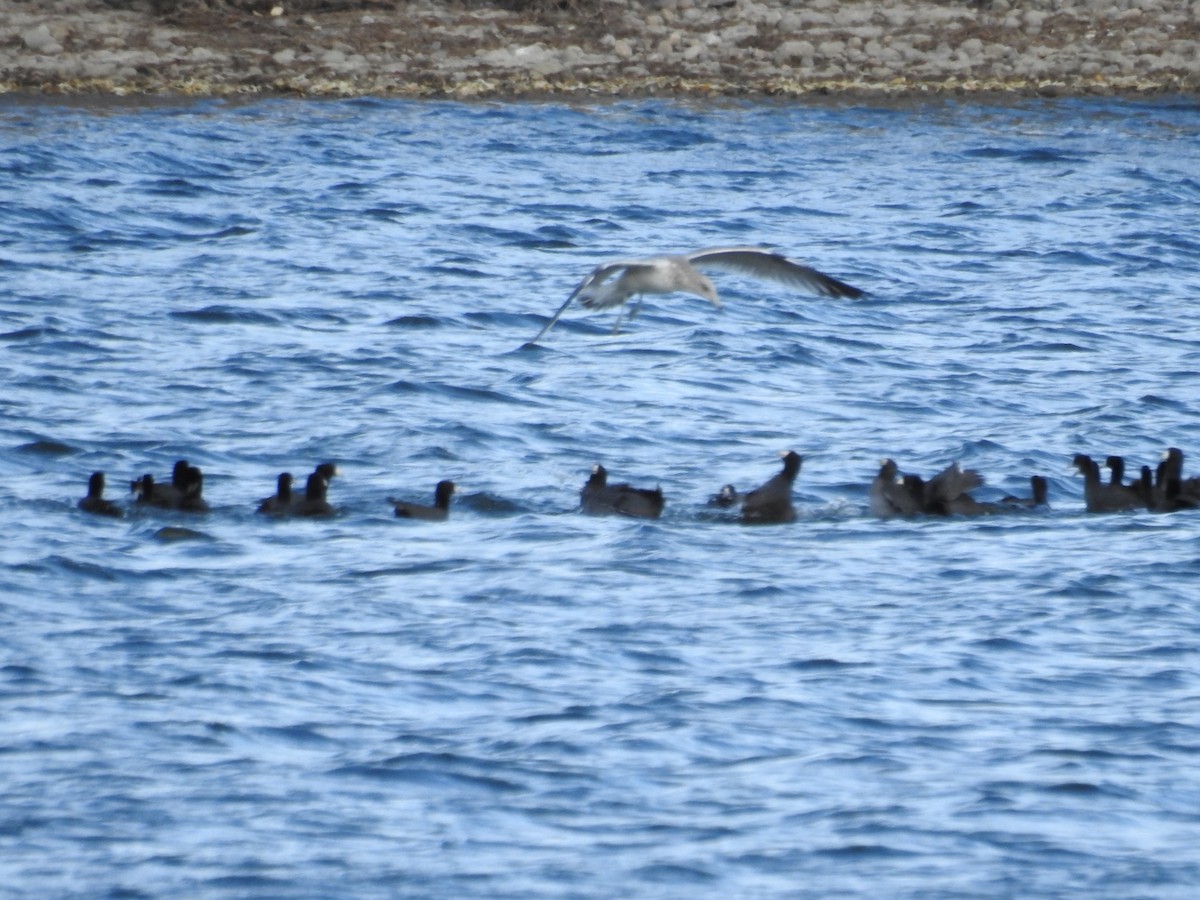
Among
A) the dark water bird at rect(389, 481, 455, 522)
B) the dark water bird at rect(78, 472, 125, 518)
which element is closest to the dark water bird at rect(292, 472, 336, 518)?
the dark water bird at rect(389, 481, 455, 522)

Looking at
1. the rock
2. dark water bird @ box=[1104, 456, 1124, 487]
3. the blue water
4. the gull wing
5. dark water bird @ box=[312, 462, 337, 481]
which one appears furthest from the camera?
the rock

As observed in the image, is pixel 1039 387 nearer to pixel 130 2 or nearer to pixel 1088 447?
pixel 1088 447

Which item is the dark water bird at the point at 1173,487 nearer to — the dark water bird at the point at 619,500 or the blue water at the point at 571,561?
the blue water at the point at 571,561

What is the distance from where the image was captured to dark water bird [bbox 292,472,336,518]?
12.1 meters

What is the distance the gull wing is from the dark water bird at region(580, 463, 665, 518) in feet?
5.07

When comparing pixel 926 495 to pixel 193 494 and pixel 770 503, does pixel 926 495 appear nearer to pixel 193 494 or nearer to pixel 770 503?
pixel 770 503

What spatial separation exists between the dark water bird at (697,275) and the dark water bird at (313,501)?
5.68 feet

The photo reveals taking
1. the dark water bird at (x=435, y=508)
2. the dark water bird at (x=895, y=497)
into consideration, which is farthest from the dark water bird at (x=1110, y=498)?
the dark water bird at (x=435, y=508)

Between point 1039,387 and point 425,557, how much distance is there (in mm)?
6804

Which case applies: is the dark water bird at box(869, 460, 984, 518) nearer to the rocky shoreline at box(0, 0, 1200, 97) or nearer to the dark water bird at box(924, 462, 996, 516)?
the dark water bird at box(924, 462, 996, 516)

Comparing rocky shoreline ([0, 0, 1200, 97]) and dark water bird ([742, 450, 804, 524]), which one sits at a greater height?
rocky shoreline ([0, 0, 1200, 97])

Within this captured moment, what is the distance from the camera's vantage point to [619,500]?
12.4 m

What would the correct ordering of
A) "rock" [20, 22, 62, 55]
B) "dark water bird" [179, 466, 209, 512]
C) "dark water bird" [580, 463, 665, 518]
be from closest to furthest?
1. "dark water bird" [179, 466, 209, 512]
2. "dark water bird" [580, 463, 665, 518]
3. "rock" [20, 22, 62, 55]

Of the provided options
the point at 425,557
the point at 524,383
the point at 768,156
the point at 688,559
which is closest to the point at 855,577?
the point at 688,559
